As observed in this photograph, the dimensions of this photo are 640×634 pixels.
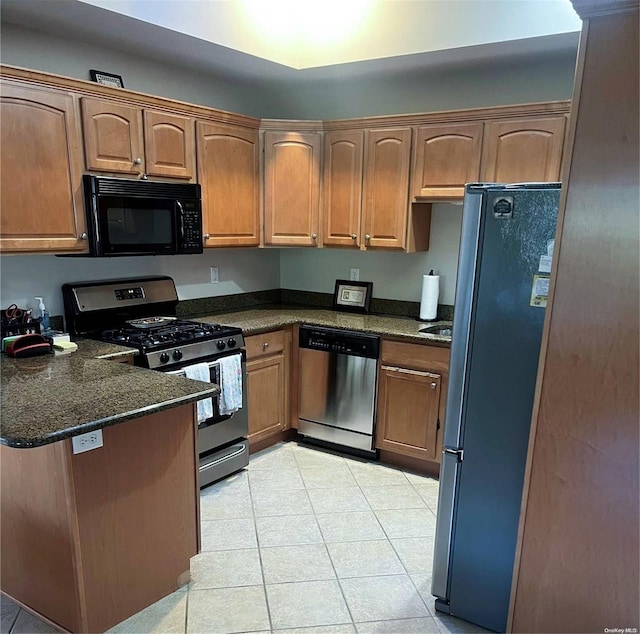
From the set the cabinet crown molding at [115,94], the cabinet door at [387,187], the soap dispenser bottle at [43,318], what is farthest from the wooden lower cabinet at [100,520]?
the cabinet door at [387,187]

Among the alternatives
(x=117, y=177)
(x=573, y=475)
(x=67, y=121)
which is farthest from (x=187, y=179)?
(x=573, y=475)

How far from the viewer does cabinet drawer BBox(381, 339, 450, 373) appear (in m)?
3.09

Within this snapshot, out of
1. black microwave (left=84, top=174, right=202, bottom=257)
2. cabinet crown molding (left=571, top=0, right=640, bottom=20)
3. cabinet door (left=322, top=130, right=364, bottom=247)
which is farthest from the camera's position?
cabinet door (left=322, top=130, right=364, bottom=247)

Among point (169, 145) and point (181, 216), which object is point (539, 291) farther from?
point (169, 145)

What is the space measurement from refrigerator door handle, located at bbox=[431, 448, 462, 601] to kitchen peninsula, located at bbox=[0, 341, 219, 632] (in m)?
0.96

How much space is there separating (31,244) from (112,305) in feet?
2.28

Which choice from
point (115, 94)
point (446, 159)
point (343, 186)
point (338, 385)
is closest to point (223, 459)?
point (338, 385)

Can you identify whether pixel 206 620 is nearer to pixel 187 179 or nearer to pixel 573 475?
pixel 573 475

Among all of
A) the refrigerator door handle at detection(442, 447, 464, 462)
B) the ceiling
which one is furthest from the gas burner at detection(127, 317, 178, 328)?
the refrigerator door handle at detection(442, 447, 464, 462)

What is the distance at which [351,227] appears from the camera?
11.7 feet

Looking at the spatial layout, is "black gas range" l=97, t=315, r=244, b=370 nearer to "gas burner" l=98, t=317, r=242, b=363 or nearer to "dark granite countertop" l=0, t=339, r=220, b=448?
"gas burner" l=98, t=317, r=242, b=363

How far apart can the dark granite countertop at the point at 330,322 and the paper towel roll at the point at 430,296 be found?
0.08 metres

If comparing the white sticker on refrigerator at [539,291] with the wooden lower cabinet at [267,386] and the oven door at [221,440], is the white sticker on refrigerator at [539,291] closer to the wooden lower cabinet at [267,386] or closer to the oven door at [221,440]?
the oven door at [221,440]

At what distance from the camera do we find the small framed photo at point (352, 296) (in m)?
3.93
